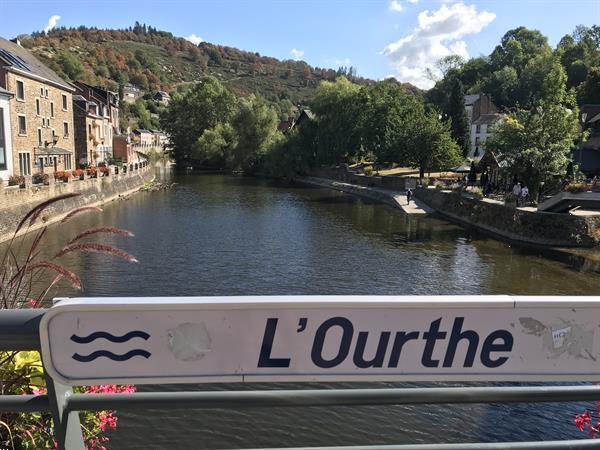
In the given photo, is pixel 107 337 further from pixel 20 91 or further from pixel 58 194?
pixel 20 91

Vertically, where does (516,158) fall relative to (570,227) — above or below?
above

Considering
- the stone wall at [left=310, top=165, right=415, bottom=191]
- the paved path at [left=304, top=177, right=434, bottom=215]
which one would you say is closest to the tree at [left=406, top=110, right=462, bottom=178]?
the stone wall at [left=310, top=165, right=415, bottom=191]

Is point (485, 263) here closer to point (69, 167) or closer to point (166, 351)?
point (166, 351)

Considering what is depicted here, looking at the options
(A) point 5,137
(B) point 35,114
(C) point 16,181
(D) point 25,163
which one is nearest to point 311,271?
(C) point 16,181

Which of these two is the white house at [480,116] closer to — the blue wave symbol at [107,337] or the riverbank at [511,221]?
the riverbank at [511,221]

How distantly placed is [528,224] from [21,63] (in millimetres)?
36392

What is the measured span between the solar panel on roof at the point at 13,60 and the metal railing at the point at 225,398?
125ft

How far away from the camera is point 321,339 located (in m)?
2.00

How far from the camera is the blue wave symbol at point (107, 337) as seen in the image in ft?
6.27

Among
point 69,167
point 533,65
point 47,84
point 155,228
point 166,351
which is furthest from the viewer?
point 533,65

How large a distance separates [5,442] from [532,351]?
3.38 m

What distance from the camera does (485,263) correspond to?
24.5 m

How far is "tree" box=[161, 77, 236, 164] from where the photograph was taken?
318 feet

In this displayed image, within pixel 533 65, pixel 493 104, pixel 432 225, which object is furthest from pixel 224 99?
pixel 432 225
